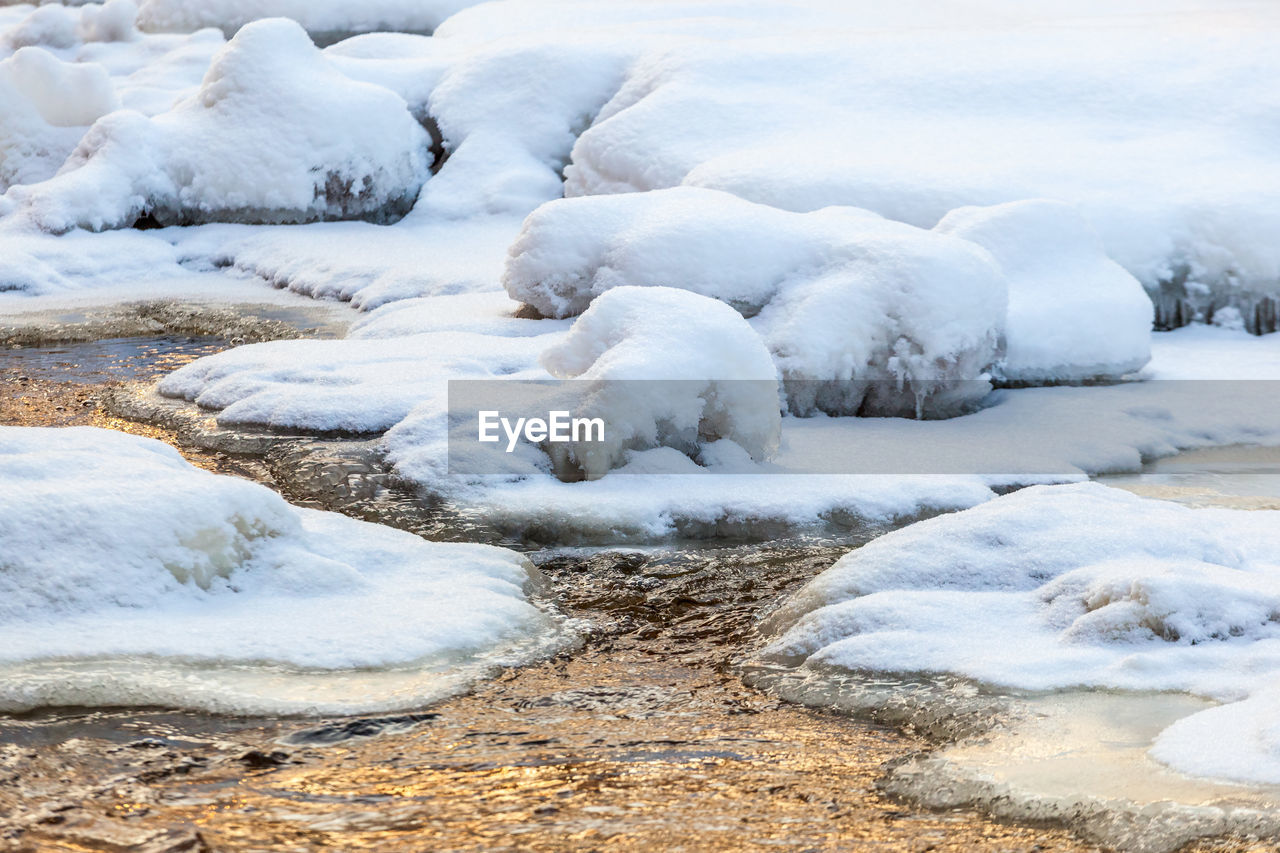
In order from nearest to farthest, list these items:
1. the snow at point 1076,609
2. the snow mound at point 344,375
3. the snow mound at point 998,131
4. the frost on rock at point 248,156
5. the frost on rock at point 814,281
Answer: the snow at point 1076,609, the snow mound at point 344,375, the frost on rock at point 814,281, the snow mound at point 998,131, the frost on rock at point 248,156

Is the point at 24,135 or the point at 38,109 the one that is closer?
the point at 24,135

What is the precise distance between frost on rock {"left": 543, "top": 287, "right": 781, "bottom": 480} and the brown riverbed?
1.82 meters

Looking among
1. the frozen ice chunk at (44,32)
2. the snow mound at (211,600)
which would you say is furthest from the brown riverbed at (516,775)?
the frozen ice chunk at (44,32)

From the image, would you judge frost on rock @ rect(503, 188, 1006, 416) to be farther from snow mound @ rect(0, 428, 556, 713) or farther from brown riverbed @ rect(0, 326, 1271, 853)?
brown riverbed @ rect(0, 326, 1271, 853)

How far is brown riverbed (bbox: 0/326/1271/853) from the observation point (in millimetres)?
2926

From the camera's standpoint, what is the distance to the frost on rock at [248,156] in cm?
1153

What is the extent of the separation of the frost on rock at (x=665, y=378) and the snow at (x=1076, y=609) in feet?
4.93

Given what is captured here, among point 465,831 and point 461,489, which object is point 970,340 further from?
point 465,831

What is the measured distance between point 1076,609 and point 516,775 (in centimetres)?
182

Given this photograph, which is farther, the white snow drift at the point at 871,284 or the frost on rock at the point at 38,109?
the frost on rock at the point at 38,109

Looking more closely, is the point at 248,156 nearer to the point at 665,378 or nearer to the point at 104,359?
the point at 104,359

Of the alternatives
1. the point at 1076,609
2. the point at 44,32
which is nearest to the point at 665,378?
the point at 1076,609

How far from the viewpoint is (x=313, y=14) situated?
20.3 m

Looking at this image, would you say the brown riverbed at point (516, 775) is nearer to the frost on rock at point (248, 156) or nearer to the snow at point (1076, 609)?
the snow at point (1076, 609)
